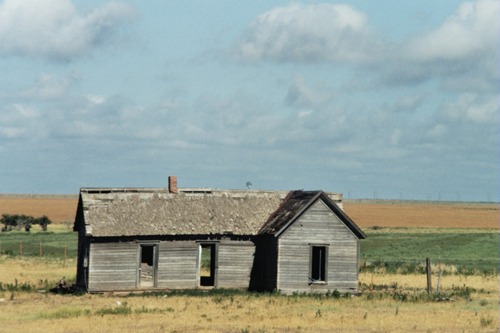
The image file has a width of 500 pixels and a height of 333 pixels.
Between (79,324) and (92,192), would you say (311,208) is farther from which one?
(79,324)

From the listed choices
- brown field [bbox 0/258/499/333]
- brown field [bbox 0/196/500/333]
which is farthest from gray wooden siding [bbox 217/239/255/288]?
brown field [bbox 0/258/499/333]

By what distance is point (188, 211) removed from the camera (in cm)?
3994

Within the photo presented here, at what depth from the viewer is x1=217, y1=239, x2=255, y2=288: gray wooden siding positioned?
129ft

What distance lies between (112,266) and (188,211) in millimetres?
4167

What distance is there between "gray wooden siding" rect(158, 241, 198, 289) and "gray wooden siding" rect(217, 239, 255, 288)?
1.12m

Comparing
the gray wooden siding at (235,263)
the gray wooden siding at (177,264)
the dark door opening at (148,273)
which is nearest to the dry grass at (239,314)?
the dark door opening at (148,273)

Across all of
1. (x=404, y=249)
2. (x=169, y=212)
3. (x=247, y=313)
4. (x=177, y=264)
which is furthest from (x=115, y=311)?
(x=404, y=249)

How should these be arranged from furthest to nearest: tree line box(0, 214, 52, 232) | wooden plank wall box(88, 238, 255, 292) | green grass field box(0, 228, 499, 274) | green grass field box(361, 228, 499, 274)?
1. tree line box(0, 214, 52, 232)
2. green grass field box(0, 228, 499, 274)
3. green grass field box(361, 228, 499, 274)
4. wooden plank wall box(88, 238, 255, 292)

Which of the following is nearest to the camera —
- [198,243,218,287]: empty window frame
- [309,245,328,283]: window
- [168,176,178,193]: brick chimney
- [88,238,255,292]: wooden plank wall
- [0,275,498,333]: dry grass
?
[0,275,498,333]: dry grass

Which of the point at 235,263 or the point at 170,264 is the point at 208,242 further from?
the point at 170,264

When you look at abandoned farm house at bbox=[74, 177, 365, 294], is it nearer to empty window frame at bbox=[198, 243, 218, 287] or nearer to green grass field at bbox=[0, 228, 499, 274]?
empty window frame at bbox=[198, 243, 218, 287]

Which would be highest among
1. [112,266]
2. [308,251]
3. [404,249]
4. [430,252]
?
[404,249]

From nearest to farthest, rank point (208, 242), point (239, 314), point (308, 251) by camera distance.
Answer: point (239, 314), point (308, 251), point (208, 242)

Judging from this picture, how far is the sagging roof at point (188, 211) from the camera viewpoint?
38.4m
